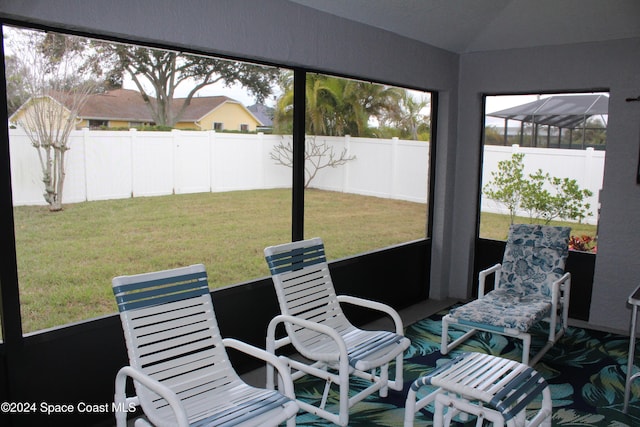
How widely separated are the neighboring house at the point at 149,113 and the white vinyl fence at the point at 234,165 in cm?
9

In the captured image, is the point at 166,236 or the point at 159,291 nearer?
the point at 159,291

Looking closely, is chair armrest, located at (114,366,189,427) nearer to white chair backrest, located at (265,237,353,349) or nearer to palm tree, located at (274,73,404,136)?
white chair backrest, located at (265,237,353,349)

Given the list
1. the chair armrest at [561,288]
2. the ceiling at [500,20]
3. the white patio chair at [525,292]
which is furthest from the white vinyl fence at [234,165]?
the ceiling at [500,20]

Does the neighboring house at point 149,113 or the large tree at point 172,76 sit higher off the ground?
the large tree at point 172,76

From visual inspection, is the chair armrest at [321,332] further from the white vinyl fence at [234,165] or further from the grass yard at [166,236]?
the white vinyl fence at [234,165]

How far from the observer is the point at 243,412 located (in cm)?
240

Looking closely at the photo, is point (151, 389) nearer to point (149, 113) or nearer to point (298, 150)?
point (298, 150)

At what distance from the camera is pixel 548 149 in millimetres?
5574

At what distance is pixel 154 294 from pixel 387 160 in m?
4.56

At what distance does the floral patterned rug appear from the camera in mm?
3266

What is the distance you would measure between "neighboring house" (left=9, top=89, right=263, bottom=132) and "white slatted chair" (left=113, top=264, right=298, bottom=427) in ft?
8.34

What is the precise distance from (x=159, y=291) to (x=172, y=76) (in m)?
3.44

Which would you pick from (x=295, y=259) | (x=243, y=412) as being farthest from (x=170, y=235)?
(x=243, y=412)

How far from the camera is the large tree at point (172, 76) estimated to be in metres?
5.17
